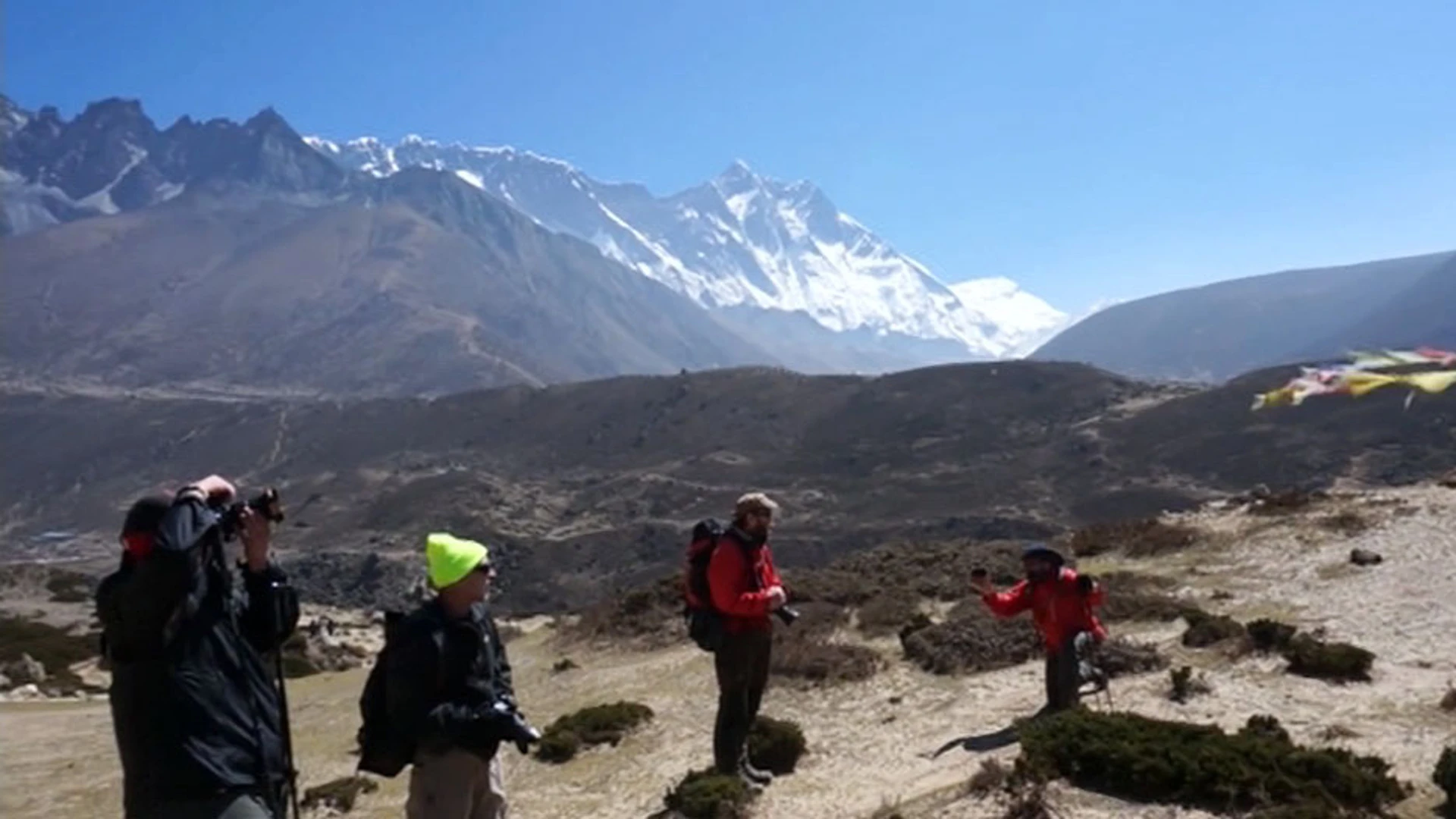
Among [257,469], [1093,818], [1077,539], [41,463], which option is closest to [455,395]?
[257,469]

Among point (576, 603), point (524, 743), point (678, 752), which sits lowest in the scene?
point (576, 603)

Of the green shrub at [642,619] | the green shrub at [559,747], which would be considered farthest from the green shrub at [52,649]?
the green shrub at [559,747]

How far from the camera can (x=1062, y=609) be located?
11.1 metres

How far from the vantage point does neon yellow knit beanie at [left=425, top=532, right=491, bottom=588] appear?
5.59 meters

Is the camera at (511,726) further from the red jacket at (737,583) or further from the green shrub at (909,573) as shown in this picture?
the green shrub at (909,573)

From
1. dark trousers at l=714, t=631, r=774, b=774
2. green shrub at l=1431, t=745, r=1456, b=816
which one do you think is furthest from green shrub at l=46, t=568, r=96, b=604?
green shrub at l=1431, t=745, r=1456, b=816

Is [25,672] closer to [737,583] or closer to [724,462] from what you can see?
[737,583]

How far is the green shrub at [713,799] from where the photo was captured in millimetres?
9492

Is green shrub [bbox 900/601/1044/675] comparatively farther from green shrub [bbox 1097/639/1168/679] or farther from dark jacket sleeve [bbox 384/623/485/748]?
dark jacket sleeve [bbox 384/623/485/748]

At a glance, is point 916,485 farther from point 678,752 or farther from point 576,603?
point 678,752

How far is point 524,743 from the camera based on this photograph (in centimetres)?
→ 568

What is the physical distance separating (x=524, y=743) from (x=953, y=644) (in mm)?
10031

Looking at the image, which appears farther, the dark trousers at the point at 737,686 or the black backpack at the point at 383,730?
the dark trousers at the point at 737,686

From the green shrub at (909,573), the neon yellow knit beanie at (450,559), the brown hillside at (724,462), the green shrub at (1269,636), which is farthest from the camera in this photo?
the brown hillside at (724,462)
